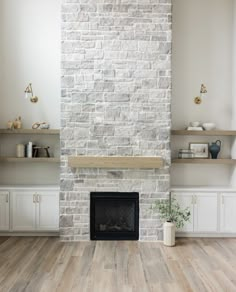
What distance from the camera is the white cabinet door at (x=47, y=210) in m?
4.84

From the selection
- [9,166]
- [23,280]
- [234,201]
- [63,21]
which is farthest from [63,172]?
[234,201]

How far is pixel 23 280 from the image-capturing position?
333cm

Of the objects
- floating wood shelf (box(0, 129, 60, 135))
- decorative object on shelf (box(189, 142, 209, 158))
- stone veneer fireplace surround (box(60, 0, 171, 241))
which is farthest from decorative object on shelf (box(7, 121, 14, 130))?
decorative object on shelf (box(189, 142, 209, 158))

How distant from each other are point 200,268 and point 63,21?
3.59 meters

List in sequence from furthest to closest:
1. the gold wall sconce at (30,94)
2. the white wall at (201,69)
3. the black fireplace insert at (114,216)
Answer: the white wall at (201,69) < the gold wall sconce at (30,94) < the black fireplace insert at (114,216)

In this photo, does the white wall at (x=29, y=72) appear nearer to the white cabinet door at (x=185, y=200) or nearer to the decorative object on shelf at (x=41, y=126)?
the decorative object on shelf at (x=41, y=126)

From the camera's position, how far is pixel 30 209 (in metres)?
4.84

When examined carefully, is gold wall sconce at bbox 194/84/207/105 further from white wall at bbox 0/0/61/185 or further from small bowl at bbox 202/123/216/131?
white wall at bbox 0/0/61/185

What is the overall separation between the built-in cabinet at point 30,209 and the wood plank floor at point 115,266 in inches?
8.1

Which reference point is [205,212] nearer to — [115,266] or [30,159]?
[115,266]

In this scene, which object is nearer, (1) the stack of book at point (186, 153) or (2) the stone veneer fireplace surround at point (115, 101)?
(2) the stone veneer fireplace surround at point (115, 101)

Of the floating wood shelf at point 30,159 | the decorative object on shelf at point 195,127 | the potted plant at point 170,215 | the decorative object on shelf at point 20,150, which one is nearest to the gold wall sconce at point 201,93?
the decorative object on shelf at point 195,127

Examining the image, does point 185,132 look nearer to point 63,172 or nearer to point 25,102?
point 63,172

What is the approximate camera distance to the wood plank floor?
10.6 ft
